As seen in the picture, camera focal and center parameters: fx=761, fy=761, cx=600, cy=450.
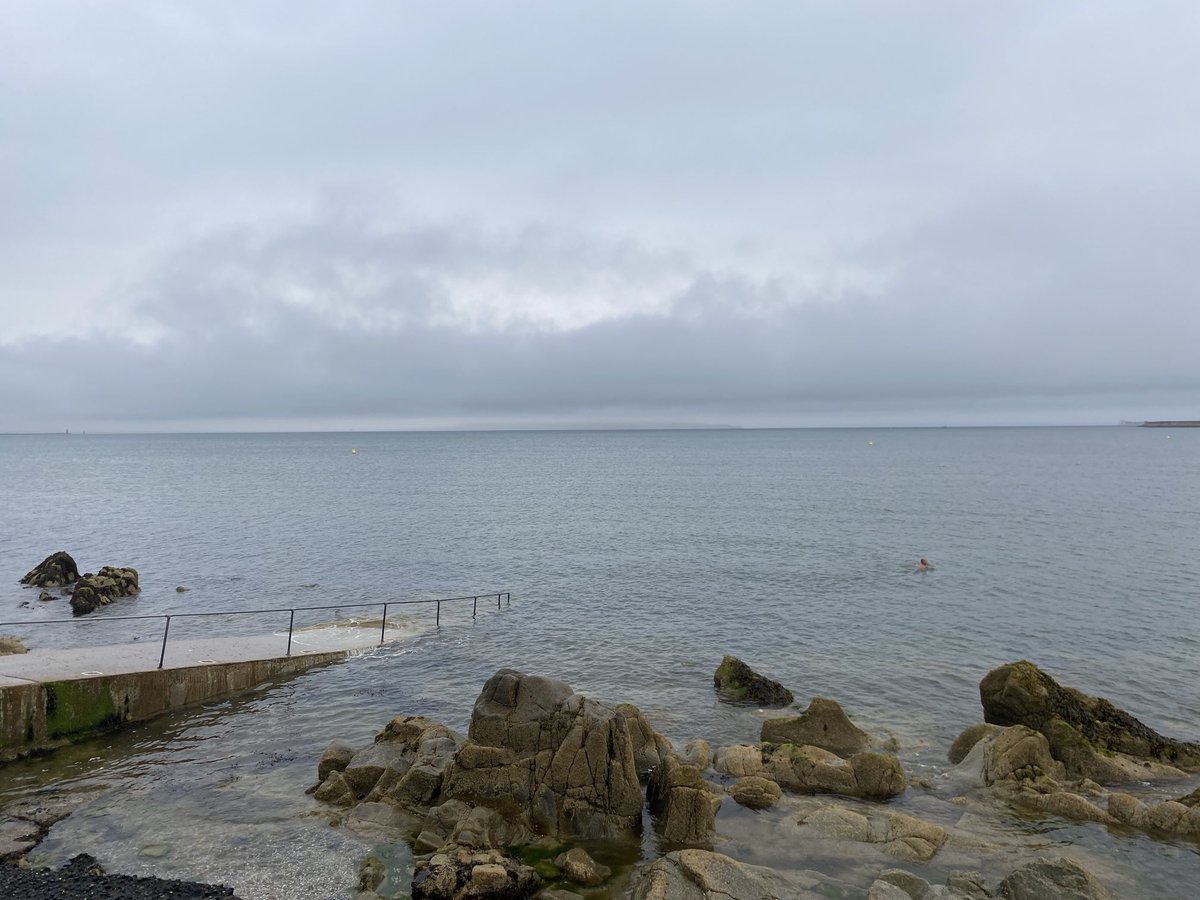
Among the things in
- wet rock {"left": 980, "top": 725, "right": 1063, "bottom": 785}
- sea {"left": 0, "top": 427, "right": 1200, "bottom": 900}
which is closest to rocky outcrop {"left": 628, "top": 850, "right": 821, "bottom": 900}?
sea {"left": 0, "top": 427, "right": 1200, "bottom": 900}

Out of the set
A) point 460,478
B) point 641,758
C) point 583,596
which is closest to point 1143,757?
point 641,758

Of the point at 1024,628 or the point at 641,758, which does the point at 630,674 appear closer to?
the point at 641,758

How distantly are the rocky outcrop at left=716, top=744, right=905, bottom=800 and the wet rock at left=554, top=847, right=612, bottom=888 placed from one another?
211 inches

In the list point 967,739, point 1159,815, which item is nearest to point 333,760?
point 967,739

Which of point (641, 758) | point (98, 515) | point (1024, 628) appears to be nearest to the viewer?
point (641, 758)

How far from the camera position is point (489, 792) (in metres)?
15.2

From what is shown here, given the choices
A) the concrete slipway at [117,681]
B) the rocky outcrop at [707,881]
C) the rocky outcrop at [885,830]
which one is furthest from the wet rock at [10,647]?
the rocky outcrop at [885,830]

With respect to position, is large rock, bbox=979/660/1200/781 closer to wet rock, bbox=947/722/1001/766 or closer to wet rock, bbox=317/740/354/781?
wet rock, bbox=947/722/1001/766

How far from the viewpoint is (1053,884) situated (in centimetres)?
1209

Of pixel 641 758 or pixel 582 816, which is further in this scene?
pixel 641 758

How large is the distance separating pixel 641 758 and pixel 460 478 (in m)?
116

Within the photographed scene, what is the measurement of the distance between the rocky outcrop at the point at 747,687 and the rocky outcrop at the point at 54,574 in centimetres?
3727

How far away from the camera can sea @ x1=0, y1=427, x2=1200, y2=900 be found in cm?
1443

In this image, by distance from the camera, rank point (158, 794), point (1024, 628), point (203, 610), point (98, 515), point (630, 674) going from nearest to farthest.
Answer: point (158, 794) < point (630, 674) < point (1024, 628) < point (203, 610) < point (98, 515)
